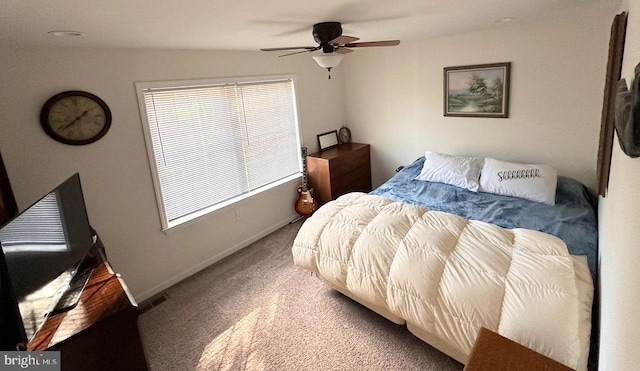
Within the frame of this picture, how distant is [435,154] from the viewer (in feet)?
11.8

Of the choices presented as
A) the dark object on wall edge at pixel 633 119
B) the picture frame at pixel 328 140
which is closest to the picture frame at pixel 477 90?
the picture frame at pixel 328 140

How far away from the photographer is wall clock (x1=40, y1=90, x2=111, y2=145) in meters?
2.17

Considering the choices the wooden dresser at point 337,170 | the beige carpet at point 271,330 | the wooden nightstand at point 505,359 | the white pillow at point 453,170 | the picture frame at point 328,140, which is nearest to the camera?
the wooden nightstand at point 505,359

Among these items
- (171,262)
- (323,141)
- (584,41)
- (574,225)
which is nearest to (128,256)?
(171,262)

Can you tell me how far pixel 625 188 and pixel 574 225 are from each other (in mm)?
1585

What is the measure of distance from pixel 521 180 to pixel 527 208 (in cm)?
35

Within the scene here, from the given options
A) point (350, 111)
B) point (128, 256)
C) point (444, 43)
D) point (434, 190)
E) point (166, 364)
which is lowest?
point (166, 364)

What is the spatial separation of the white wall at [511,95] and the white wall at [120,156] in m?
1.31

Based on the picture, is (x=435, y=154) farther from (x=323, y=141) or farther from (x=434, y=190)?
(x=323, y=141)

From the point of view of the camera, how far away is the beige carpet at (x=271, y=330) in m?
2.04

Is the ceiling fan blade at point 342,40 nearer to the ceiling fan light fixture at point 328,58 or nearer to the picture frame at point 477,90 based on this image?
the ceiling fan light fixture at point 328,58

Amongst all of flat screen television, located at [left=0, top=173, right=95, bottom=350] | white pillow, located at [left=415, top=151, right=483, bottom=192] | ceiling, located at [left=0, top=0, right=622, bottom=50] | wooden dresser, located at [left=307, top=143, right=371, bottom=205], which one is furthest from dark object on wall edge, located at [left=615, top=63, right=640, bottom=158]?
wooden dresser, located at [left=307, top=143, right=371, bottom=205]

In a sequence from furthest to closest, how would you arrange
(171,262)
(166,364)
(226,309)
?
(171,262), (226,309), (166,364)

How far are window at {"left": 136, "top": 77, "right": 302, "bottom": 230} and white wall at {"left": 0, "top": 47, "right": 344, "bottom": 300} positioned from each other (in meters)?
0.10
